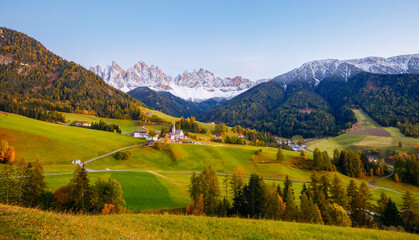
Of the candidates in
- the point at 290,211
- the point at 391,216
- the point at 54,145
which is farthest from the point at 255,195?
the point at 54,145

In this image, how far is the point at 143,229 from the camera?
1412 centimetres

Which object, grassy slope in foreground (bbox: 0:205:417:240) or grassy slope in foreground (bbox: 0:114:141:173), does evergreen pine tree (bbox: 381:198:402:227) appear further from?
grassy slope in foreground (bbox: 0:114:141:173)

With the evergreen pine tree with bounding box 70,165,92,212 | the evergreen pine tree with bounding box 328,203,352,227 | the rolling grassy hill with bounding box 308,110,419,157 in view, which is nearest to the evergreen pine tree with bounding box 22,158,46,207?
the evergreen pine tree with bounding box 70,165,92,212

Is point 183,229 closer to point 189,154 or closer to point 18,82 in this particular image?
point 189,154

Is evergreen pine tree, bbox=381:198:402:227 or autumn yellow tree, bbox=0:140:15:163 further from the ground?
autumn yellow tree, bbox=0:140:15:163

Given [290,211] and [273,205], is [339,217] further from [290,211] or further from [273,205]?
[273,205]

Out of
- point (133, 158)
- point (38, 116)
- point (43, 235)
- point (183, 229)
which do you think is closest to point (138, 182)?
point (133, 158)

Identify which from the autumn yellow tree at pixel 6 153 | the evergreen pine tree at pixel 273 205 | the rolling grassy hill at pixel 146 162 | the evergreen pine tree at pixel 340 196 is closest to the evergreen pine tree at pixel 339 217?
the evergreen pine tree at pixel 340 196

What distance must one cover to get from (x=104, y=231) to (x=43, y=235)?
9.85ft

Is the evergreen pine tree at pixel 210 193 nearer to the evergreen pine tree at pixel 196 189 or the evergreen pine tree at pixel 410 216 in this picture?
the evergreen pine tree at pixel 196 189

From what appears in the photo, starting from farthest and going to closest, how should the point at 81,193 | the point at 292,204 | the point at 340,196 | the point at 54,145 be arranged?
the point at 54,145 < the point at 340,196 < the point at 81,193 < the point at 292,204

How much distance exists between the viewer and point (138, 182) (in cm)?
5428

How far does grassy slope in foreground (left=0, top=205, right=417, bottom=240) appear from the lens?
10672 mm

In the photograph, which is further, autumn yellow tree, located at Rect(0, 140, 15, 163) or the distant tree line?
autumn yellow tree, located at Rect(0, 140, 15, 163)
